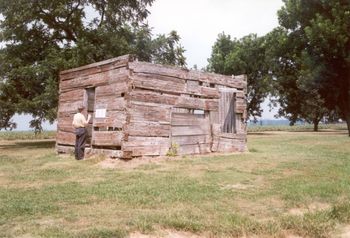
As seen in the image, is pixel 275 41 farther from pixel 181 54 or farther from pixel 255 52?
pixel 181 54

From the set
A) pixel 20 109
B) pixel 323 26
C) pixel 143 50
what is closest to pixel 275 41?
pixel 323 26

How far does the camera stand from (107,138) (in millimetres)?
15602

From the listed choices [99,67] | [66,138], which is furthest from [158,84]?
[66,138]

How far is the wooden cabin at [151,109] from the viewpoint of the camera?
15062 millimetres

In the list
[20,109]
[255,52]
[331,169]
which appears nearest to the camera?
[331,169]

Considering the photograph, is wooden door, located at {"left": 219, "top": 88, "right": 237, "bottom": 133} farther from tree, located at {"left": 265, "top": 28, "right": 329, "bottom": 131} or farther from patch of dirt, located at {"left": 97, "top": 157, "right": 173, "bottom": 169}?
tree, located at {"left": 265, "top": 28, "right": 329, "bottom": 131}

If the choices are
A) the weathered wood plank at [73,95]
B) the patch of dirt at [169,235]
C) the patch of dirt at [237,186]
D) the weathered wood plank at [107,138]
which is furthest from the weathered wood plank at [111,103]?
the patch of dirt at [169,235]

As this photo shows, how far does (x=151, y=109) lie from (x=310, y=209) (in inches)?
348

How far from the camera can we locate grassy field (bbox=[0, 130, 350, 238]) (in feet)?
21.1

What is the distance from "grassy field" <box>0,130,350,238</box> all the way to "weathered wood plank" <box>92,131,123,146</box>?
1202mm

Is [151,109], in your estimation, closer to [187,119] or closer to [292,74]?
[187,119]

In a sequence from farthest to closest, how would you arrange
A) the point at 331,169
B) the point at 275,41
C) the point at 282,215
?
the point at 275,41
the point at 331,169
the point at 282,215

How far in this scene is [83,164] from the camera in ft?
47.2

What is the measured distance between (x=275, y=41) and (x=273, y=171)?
28.7 meters
